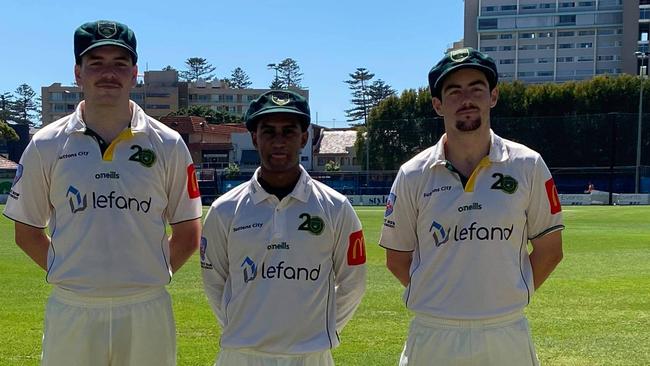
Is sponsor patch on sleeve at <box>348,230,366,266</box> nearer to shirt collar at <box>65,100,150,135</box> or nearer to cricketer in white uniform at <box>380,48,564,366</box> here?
cricketer in white uniform at <box>380,48,564,366</box>

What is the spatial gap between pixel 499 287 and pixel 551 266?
43 cm

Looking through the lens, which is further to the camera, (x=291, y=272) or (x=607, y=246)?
(x=607, y=246)

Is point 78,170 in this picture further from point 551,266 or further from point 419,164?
point 551,266

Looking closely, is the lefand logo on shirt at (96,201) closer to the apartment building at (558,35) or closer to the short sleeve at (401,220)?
the short sleeve at (401,220)

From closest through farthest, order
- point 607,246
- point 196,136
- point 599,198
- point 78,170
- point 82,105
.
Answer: point 78,170, point 82,105, point 607,246, point 599,198, point 196,136

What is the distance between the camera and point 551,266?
3.46 metres

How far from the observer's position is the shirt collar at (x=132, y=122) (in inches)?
136

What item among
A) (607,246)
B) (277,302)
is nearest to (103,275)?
(277,302)

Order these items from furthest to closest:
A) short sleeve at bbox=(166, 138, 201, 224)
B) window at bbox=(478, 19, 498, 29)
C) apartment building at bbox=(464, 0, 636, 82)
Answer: window at bbox=(478, 19, 498, 29) → apartment building at bbox=(464, 0, 636, 82) → short sleeve at bbox=(166, 138, 201, 224)

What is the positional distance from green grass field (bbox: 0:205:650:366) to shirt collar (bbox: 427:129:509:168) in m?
2.89

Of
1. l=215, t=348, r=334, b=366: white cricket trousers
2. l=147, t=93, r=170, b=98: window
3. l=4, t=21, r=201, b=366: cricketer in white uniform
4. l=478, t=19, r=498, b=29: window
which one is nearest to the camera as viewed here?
l=215, t=348, r=334, b=366: white cricket trousers

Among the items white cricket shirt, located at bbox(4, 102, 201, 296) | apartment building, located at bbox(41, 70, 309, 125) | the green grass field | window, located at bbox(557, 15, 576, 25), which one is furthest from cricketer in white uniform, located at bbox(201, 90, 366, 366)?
window, located at bbox(557, 15, 576, 25)

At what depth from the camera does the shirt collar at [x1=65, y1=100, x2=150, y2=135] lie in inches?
136

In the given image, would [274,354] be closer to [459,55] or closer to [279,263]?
[279,263]
